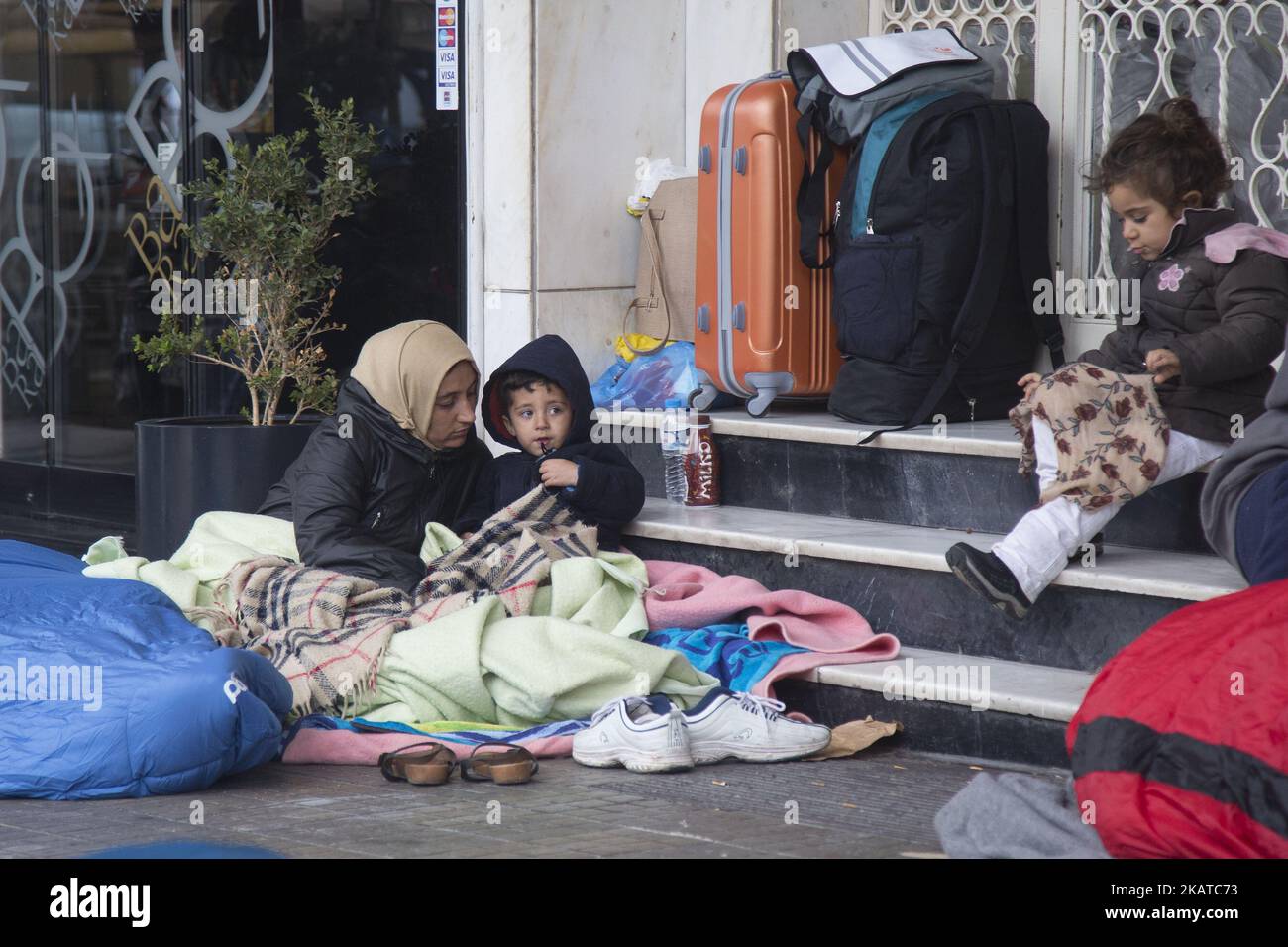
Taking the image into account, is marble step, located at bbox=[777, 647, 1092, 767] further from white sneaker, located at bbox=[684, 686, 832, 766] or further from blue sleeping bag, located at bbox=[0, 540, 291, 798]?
blue sleeping bag, located at bbox=[0, 540, 291, 798]

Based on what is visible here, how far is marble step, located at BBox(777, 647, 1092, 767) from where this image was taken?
14.5 ft

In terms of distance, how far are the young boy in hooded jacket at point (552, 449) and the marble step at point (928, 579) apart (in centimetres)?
21

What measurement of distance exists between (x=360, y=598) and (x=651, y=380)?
71.4 inches

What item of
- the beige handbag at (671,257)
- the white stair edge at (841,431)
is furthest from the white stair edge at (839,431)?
the beige handbag at (671,257)

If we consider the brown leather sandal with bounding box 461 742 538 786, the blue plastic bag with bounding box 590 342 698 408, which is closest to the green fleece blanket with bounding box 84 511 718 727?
the brown leather sandal with bounding box 461 742 538 786

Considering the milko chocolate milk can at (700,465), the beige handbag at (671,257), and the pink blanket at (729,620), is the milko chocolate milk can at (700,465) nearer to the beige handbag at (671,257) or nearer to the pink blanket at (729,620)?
the pink blanket at (729,620)

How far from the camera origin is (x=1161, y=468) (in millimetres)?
4699

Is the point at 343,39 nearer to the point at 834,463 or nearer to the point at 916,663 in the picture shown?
the point at 834,463

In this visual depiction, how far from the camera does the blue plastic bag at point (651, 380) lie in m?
6.39

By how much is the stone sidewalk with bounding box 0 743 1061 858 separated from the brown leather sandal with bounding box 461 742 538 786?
3 centimetres

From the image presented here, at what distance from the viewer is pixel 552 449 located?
219 inches

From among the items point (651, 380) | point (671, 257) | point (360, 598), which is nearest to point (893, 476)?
point (651, 380)

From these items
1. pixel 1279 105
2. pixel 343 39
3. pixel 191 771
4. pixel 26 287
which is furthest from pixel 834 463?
pixel 26 287
